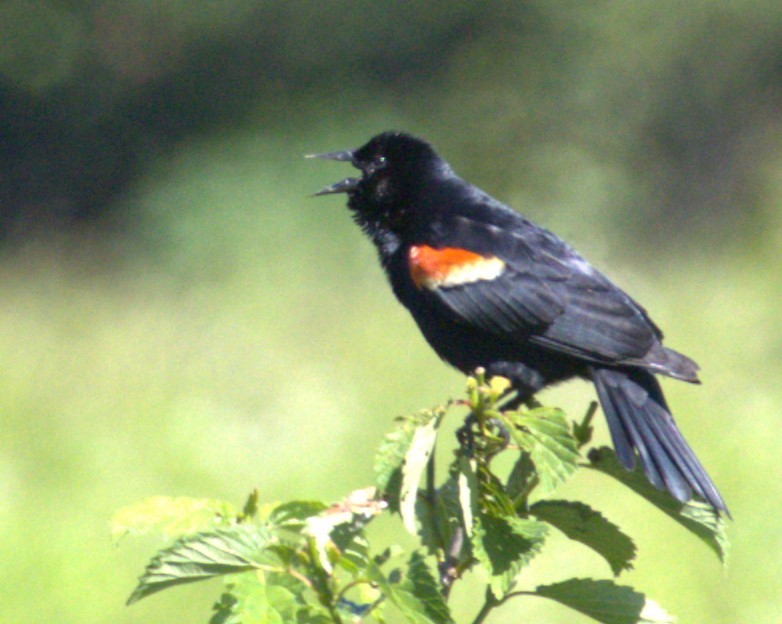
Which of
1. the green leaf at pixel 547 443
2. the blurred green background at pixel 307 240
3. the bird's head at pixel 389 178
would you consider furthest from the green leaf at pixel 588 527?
the blurred green background at pixel 307 240

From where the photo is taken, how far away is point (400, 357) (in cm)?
407

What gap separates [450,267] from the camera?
2.11 meters

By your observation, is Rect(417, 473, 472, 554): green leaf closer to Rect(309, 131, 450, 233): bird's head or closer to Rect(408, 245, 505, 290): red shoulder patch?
Rect(408, 245, 505, 290): red shoulder patch

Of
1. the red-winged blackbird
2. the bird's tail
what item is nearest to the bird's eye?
the red-winged blackbird

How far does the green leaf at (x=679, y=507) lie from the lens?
52.1 inches

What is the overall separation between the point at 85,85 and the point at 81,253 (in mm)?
1433

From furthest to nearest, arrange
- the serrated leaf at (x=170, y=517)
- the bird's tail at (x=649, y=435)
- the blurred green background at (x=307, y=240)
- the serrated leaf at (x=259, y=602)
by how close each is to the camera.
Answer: the blurred green background at (x=307, y=240)
the bird's tail at (x=649, y=435)
the serrated leaf at (x=170, y=517)
the serrated leaf at (x=259, y=602)

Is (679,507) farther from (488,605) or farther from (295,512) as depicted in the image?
(295,512)

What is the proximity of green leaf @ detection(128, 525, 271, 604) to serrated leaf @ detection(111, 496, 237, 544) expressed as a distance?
0.04 m

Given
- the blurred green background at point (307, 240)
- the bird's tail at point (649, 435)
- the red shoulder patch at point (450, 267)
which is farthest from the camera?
the blurred green background at point (307, 240)

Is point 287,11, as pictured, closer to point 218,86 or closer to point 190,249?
point 218,86

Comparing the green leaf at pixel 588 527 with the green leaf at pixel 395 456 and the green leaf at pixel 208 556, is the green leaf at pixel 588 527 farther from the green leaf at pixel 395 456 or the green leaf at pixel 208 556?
the green leaf at pixel 208 556

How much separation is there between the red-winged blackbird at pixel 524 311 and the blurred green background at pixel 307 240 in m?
1.04

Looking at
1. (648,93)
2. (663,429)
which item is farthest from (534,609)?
(648,93)
